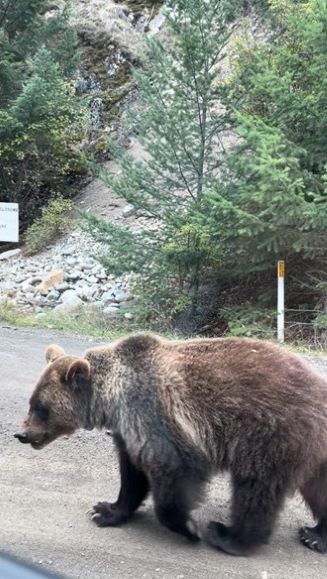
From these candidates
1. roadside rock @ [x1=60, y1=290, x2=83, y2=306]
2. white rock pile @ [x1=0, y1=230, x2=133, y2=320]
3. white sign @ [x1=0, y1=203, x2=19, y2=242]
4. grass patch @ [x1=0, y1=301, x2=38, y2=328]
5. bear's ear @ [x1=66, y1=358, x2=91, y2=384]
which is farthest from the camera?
white sign @ [x1=0, y1=203, x2=19, y2=242]

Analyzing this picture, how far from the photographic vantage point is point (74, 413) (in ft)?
13.8

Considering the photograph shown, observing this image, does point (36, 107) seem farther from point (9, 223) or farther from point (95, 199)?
point (9, 223)

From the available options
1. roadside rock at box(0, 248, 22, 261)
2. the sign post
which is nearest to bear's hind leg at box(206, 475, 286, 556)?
the sign post

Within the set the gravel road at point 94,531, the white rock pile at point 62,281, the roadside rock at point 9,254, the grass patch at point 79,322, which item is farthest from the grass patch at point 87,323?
the roadside rock at point 9,254

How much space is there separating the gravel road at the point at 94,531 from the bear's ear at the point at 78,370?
90 centimetres

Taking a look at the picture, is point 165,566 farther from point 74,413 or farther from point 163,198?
point 163,198

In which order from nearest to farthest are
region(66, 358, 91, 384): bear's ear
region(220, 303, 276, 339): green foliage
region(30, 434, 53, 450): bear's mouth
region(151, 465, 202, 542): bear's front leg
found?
region(151, 465, 202, 542): bear's front leg → region(66, 358, 91, 384): bear's ear → region(30, 434, 53, 450): bear's mouth → region(220, 303, 276, 339): green foliage

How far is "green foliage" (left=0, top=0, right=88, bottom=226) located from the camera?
19203 millimetres

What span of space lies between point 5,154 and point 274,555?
18.5m

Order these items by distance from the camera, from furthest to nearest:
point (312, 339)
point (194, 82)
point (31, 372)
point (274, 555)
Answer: point (194, 82), point (312, 339), point (31, 372), point (274, 555)

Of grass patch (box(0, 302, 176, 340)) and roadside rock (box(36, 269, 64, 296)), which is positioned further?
roadside rock (box(36, 269, 64, 296))

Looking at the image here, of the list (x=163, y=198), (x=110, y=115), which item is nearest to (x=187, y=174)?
(x=163, y=198)

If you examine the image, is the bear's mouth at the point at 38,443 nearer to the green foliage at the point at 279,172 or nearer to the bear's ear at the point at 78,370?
the bear's ear at the point at 78,370

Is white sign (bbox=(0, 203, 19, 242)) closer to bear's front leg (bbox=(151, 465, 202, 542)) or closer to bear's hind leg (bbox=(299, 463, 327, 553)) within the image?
bear's front leg (bbox=(151, 465, 202, 542))
